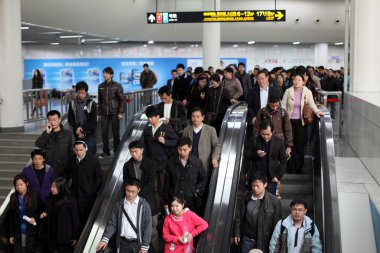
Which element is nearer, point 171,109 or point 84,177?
point 84,177

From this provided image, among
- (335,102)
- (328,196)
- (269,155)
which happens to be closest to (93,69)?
(335,102)

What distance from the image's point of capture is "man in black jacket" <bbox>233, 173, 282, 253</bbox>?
764cm

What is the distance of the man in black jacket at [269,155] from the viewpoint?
8977 millimetres

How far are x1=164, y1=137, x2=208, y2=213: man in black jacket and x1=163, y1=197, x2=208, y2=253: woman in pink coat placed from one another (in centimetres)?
90

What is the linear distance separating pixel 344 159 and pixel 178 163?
480 cm

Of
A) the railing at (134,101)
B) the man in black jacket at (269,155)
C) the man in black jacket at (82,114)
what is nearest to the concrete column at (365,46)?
the railing at (134,101)

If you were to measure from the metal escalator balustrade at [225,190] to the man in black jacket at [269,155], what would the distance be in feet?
1.43

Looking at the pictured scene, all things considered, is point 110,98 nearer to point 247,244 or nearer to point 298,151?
point 298,151

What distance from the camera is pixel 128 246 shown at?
25.4ft

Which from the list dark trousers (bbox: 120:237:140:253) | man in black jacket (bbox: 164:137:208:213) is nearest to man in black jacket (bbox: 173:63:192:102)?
man in black jacket (bbox: 164:137:208:213)

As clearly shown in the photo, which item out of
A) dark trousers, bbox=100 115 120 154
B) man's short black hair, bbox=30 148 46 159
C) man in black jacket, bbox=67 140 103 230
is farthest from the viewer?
dark trousers, bbox=100 115 120 154

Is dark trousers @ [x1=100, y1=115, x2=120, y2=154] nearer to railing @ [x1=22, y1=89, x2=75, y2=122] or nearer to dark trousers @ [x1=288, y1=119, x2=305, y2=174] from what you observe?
dark trousers @ [x1=288, y1=119, x2=305, y2=174]

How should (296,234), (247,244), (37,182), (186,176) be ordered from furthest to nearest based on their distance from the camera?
(37,182)
(186,176)
(247,244)
(296,234)

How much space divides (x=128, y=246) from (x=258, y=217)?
1.65m
